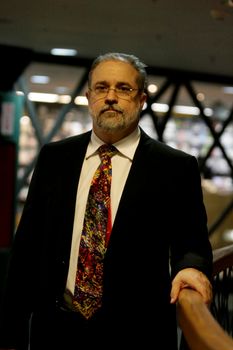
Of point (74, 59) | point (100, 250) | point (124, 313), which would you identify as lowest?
point (124, 313)

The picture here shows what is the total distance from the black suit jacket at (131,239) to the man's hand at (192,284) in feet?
0.33

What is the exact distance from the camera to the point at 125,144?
73.3 inches

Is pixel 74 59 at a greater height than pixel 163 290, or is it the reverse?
pixel 74 59

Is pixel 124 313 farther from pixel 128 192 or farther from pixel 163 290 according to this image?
pixel 128 192

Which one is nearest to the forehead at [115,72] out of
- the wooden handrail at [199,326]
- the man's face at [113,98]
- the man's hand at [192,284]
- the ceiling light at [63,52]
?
the man's face at [113,98]

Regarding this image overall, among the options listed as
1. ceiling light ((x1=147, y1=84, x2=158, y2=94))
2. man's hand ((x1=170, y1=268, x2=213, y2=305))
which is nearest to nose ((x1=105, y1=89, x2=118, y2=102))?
man's hand ((x1=170, y1=268, x2=213, y2=305))

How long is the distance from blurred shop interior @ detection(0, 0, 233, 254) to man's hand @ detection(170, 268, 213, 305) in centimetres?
183

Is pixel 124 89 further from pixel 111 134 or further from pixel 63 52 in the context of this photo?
pixel 63 52

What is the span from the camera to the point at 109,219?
5.80ft

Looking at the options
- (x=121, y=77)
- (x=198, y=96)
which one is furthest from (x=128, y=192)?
(x=198, y=96)

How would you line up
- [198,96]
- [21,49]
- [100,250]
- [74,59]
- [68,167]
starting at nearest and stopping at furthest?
1. [100,250]
2. [68,167]
3. [21,49]
4. [74,59]
5. [198,96]

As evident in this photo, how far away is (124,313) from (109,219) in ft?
0.93

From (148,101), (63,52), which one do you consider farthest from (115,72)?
(148,101)

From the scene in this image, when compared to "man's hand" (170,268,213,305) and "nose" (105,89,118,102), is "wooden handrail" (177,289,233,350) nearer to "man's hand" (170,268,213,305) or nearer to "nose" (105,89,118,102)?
"man's hand" (170,268,213,305)
